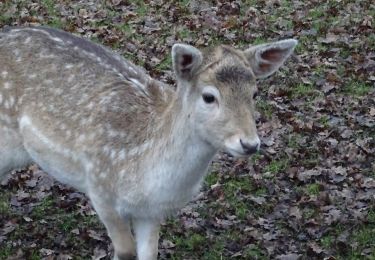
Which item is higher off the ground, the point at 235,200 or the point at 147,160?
the point at 147,160

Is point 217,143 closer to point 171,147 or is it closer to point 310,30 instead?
point 171,147

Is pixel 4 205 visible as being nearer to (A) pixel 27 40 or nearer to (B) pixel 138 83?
(A) pixel 27 40

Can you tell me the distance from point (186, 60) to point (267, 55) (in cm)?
56

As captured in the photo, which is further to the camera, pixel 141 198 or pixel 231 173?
pixel 231 173

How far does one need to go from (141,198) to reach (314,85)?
4.48 meters

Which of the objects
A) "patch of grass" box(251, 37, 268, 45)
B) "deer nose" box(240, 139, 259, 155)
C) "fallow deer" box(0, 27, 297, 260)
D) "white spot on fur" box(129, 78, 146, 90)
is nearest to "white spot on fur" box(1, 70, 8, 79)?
"fallow deer" box(0, 27, 297, 260)

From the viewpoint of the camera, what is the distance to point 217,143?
15.0ft

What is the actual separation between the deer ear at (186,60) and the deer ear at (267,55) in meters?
0.35

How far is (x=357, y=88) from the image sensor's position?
8.87 m

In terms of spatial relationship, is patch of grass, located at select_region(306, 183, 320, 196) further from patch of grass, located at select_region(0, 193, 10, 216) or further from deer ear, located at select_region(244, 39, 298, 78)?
patch of grass, located at select_region(0, 193, 10, 216)

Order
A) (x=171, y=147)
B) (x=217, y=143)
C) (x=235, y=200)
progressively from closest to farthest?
(x=217, y=143) → (x=171, y=147) → (x=235, y=200)

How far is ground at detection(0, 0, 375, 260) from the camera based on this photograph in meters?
6.12

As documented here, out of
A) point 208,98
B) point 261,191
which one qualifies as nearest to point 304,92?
point 261,191

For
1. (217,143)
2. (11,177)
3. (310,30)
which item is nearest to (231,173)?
(11,177)
